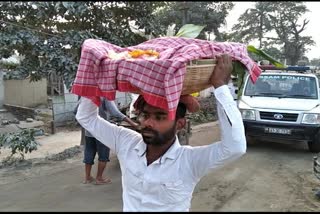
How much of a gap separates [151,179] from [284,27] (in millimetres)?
4732

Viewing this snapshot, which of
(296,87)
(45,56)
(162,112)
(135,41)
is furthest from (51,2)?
(296,87)

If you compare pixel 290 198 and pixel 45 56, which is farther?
pixel 45 56

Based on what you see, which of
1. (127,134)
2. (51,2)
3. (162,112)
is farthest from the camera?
(51,2)

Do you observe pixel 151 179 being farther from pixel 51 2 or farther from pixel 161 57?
pixel 51 2

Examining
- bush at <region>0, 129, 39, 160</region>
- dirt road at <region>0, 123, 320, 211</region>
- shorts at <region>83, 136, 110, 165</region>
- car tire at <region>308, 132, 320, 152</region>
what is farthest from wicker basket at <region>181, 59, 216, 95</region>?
car tire at <region>308, 132, 320, 152</region>

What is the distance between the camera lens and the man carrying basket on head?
168cm

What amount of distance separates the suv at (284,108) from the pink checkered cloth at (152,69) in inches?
211

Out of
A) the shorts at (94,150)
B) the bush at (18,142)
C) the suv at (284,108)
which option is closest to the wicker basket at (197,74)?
the shorts at (94,150)

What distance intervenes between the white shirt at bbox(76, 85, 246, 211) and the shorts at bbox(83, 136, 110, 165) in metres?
3.42

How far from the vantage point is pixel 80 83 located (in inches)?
72.1

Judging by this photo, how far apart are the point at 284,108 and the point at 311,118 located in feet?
1.74

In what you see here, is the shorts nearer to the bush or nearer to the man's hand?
the bush

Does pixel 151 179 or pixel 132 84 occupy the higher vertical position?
pixel 132 84

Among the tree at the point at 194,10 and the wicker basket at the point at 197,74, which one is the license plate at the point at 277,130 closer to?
the tree at the point at 194,10
